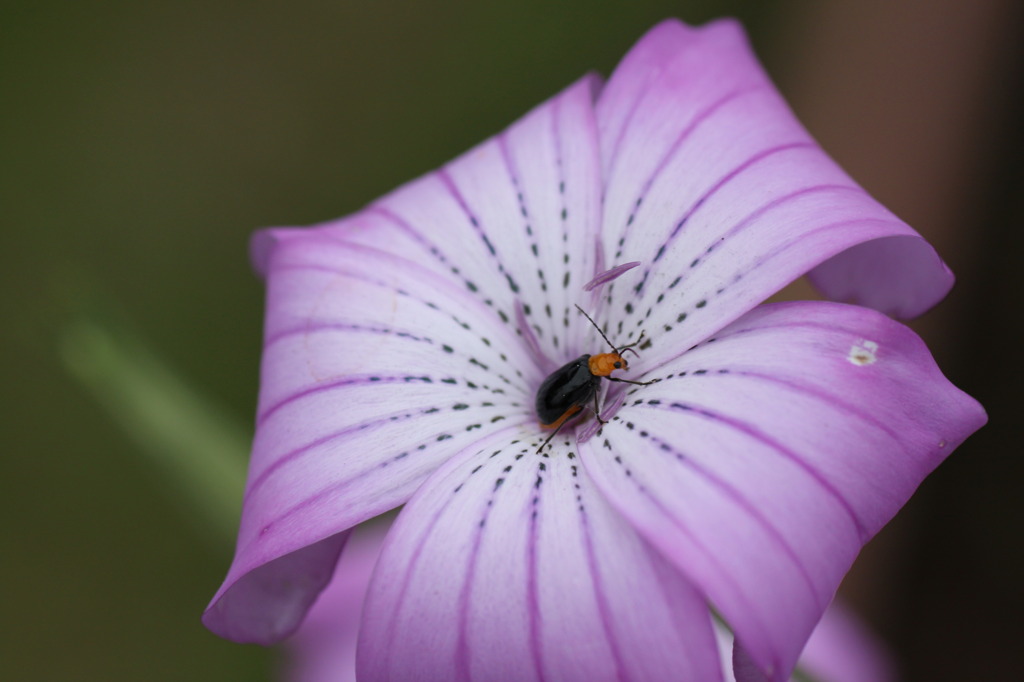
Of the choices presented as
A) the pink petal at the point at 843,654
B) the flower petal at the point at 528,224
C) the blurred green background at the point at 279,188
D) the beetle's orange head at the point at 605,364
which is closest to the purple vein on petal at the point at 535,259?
the flower petal at the point at 528,224

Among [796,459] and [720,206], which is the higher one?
[720,206]

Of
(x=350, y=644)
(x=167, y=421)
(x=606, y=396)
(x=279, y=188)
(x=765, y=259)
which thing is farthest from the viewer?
(x=279, y=188)

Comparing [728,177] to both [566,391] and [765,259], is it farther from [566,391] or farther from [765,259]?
[566,391]

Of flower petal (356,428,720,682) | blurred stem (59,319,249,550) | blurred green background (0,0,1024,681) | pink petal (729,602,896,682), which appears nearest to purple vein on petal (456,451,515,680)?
flower petal (356,428,720,682)

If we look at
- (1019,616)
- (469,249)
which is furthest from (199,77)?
(1019,616)

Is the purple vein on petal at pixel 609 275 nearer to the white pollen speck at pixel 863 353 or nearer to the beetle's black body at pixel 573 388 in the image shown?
the beetle's black body at pixel 573 388

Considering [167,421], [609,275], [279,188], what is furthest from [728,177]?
[279,188]

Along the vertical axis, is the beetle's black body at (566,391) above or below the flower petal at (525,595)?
above
